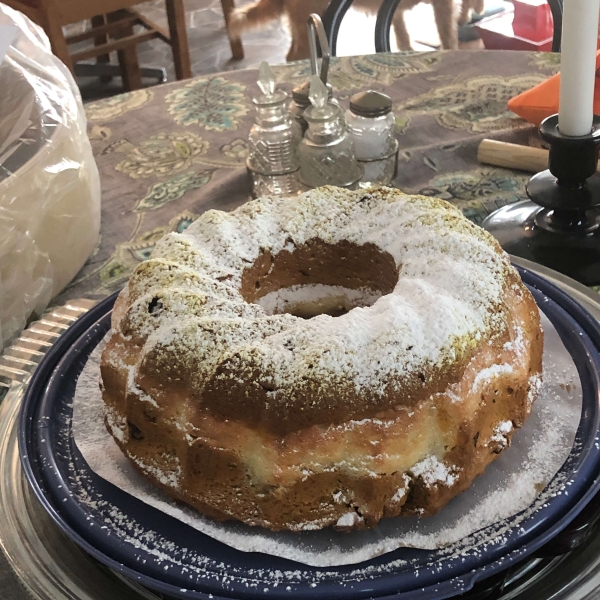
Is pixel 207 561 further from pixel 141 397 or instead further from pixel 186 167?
pixel 186 167

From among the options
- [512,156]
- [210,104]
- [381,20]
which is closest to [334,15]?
[381,20]

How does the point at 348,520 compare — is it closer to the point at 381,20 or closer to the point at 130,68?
the point at 381,20

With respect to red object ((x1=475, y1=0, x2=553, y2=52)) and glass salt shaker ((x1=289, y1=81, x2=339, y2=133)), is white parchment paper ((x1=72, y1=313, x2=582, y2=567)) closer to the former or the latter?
glass salt shaker ((x1=289, y1=81, x2=339, y2=133))

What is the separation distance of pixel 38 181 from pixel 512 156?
0.79 meters

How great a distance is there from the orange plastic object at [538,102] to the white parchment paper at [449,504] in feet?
2.25

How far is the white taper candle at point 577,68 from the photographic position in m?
0.85

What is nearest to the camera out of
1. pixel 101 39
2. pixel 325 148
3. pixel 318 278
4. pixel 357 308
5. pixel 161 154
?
pixel 357 308

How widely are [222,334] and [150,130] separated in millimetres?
960

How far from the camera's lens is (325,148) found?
1088mm

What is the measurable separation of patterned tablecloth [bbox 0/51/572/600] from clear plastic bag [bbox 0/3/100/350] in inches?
2.4

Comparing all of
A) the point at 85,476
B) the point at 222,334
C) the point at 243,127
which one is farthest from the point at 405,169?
the point at 85,476

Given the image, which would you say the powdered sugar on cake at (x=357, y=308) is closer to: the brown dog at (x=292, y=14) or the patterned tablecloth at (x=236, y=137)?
the patterned tablecloth at (x=236, y=137)

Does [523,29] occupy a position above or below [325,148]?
below

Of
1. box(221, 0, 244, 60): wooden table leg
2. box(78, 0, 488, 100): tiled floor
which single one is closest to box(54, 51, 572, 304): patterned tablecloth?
box(78, 0, 488, 100): tiled floor
